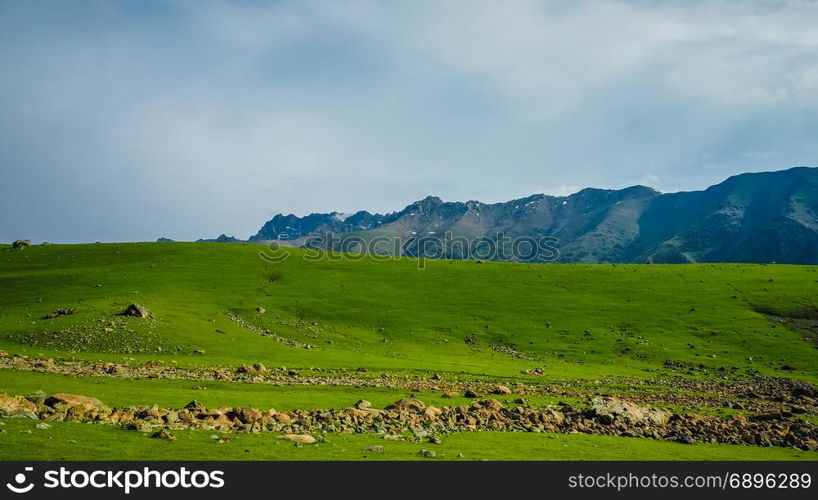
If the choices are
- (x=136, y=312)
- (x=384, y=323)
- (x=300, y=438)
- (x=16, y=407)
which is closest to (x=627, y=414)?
(x=300, y=438)

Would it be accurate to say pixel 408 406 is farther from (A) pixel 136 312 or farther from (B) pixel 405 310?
(B) pixel 405 310

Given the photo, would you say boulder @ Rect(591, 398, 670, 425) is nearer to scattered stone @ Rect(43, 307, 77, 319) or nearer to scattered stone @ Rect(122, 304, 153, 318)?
scattered stone @ Rect(122, 304, 153, 318)

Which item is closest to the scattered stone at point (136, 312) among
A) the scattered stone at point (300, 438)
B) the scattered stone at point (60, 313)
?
the scattered stone at point (60, 313)

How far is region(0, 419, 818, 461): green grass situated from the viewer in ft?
52.0

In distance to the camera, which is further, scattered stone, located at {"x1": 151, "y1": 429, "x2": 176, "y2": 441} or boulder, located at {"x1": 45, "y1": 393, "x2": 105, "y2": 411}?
boulder, located at {"x1": 45, "y1": 393, "x2": 105, "y2": 411}

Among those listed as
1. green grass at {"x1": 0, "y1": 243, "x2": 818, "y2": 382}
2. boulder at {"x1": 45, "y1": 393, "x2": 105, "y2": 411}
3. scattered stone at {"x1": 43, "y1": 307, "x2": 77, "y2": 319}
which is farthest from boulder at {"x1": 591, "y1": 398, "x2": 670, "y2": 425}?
Answer: scattered stone at {"x1": 43, "y1": 307, "x2": 77, "y2": 319}

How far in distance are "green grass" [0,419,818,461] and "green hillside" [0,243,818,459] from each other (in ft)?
6.53

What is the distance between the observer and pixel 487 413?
91.5 feet

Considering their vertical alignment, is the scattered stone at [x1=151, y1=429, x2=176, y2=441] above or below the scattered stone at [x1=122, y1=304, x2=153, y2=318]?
above

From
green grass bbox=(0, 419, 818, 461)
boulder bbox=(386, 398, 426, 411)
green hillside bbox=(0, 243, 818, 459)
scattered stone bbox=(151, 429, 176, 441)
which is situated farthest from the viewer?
green hillside bbox=(0, 243, 818, 459)

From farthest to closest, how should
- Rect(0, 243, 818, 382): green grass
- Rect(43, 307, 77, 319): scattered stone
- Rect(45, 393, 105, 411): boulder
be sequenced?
Rect(43, 307, 77, 319): scattered stone, Rect(0, 243, 818, 382): green grass, Rect(45, 393, 105, 411): boulder

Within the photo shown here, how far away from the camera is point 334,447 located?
750 inches

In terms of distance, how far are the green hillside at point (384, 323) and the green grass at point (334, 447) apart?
1992 millimetres
